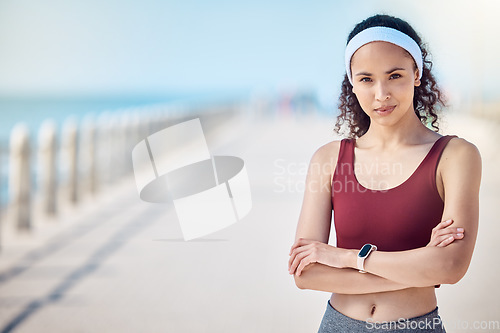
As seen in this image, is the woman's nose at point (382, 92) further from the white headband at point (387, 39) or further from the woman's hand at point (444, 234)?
the woman's hand at point (444, 234)

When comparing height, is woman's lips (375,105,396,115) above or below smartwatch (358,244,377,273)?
above

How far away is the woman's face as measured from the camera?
1.90 metres

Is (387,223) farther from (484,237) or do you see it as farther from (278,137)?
(278,137)

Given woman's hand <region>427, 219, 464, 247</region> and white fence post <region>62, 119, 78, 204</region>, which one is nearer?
woman's hand <region>427, 219, 464, 247</region>

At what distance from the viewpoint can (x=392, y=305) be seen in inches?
75.4

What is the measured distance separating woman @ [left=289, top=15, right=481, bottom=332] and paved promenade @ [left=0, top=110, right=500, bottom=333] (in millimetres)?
1181

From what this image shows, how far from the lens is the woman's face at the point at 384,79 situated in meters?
1.90

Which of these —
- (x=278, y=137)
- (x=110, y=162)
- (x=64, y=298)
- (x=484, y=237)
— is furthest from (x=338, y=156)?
(x=278, y=137)

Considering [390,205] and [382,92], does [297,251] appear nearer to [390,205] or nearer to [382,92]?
[390,205]

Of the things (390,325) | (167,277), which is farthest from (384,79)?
(167,277)

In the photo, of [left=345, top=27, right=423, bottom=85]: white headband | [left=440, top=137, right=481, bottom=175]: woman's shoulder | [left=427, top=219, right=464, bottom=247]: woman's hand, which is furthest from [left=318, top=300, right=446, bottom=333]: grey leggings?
[left=345, top=27, right=423, bottom=85]: white headband

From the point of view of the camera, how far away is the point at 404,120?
1999 millimetres

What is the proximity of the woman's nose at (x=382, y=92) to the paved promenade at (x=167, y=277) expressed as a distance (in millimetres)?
1250

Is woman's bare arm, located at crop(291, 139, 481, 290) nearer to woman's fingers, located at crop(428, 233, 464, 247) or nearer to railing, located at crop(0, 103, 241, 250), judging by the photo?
woman's fingers, located at crop(428, 233, 464, 247)
